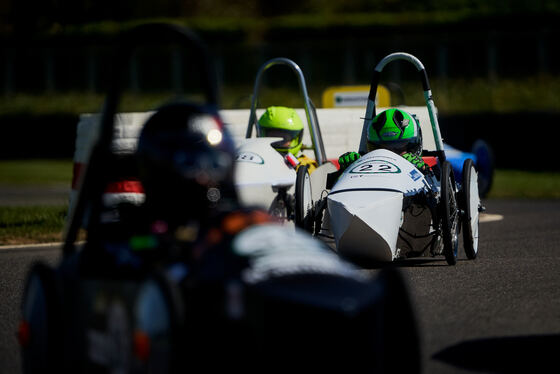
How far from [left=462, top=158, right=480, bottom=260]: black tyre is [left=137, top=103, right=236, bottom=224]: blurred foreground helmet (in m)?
5.08

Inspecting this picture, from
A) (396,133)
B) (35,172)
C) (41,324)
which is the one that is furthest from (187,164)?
(35,172)

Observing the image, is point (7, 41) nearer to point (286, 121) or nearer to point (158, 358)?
point (286, 121)

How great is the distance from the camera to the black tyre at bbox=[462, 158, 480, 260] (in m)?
9.45

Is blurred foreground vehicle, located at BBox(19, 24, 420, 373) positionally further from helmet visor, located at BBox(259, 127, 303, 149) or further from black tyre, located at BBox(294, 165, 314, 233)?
helmet visor, located at BBox(259, 127, 303, 149)

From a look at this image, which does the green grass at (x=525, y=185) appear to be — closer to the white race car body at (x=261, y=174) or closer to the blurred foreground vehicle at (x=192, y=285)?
the white race car body at (x=261, y=174)

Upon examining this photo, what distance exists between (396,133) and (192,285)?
6068mm

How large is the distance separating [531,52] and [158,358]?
33889mm

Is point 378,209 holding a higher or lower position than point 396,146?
lower

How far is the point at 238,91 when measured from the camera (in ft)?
132

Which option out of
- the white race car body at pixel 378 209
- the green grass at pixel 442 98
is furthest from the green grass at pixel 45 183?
the green grass at pixel 442 98

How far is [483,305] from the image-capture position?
718cm

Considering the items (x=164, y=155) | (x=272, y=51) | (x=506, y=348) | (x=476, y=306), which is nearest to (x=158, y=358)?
(x=164, y=155)

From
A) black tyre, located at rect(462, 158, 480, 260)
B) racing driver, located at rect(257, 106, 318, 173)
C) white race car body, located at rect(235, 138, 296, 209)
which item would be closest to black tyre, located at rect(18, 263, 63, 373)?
white race car body, located at rect(235, 138, 296, 209)

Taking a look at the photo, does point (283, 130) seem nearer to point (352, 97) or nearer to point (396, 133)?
point (396, 133)
